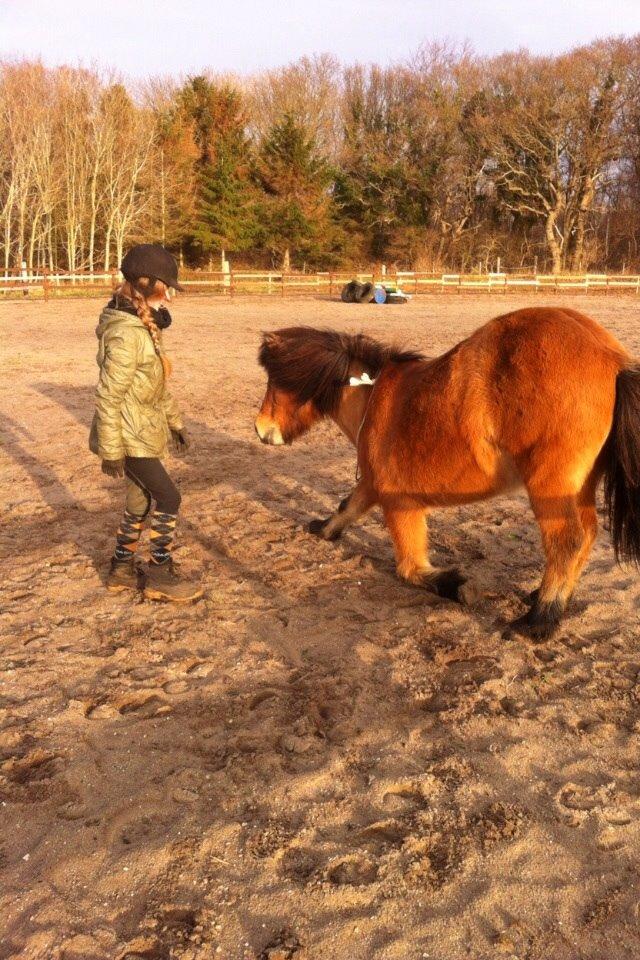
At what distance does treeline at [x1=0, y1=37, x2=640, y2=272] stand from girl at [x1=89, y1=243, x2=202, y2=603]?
31.3 metres

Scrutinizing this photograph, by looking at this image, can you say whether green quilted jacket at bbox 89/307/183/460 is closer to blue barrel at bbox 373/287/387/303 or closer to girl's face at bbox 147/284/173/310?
girl's face at bbox 147/284/173/310

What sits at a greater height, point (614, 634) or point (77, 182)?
point (77, 182)

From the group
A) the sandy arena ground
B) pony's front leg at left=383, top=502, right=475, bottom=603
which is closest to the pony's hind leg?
the sandy arena ground

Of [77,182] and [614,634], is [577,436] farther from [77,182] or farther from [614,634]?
[77,182]

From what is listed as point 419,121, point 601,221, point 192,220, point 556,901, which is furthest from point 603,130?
point 556,901

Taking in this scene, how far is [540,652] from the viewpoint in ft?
12.0

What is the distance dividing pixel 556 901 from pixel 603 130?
47826 mm

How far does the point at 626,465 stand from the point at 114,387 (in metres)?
2.78

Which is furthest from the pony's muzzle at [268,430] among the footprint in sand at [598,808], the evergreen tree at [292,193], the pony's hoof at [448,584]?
the evergreen tree at [292,193]

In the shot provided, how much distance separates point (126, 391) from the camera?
400 centimetres

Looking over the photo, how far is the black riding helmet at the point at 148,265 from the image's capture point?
381 centimetres

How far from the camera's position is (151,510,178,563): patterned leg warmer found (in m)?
4.30

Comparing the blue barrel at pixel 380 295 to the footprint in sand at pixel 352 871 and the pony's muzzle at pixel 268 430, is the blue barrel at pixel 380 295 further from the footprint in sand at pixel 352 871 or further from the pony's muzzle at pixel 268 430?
the footprint in sand at pixel 352 871

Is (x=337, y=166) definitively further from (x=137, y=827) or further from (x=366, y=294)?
(x=137, y=827)
